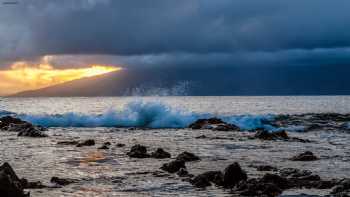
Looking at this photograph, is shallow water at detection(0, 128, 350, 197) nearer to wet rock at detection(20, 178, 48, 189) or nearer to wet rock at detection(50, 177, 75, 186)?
wet rock at detection(50, 177, 75, 186)

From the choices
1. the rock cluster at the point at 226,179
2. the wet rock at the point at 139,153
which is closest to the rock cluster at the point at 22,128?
the wet rock at the point at 139,153

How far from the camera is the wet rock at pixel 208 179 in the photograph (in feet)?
62.0

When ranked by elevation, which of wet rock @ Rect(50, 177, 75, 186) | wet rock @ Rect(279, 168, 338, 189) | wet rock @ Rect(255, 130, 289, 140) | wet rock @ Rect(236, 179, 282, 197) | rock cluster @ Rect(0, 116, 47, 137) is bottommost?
wet rock @ Rect(255, 130, 289, 140)

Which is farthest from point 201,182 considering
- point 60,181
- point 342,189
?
point 60,181

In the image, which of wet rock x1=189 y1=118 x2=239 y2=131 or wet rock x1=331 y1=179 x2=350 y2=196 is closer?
wet rock x1=331 y1=179 x2=350 y2=196

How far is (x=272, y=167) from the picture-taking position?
78.5 ft

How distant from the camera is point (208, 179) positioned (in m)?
19.4

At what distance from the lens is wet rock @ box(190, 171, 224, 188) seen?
18906mm

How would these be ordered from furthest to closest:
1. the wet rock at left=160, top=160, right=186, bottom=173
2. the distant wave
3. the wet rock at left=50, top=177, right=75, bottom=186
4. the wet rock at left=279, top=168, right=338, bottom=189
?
the distant wave, the wet rock at left=160, top=160, right=186, bottom=173, the wet rock at left=50, top=177, right=75, bottom=186, the wet rock at left=279, top=168, right=338, bottom=189

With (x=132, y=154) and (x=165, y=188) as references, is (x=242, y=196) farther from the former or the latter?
(x=132, y=154)

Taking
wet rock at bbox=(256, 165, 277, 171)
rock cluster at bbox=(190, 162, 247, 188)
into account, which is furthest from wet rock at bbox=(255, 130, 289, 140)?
rock cluster at bbox=(190, 162, 247, 188)

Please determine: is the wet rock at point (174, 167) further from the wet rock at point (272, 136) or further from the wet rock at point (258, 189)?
the wet rock at point (272, 136)

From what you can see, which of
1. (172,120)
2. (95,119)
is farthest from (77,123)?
(172,120)

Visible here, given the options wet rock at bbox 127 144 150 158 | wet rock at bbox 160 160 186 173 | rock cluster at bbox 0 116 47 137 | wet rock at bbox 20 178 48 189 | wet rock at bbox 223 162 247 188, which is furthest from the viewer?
rock cluster at bbox 0 116 47 137
